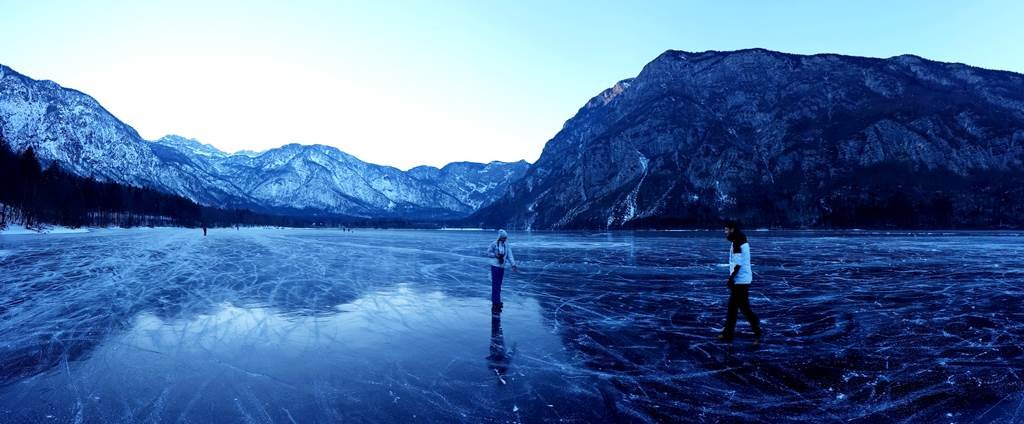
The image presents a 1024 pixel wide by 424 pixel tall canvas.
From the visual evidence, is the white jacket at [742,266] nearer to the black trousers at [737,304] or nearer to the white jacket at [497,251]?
the black trousers at [737,304]

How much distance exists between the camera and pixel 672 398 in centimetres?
581

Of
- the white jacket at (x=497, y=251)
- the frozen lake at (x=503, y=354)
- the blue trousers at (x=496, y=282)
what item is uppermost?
the white jacket at (x=497, y=251)

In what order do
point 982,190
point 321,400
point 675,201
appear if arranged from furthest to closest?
point 675,201 < point 982,190 < point 321,400

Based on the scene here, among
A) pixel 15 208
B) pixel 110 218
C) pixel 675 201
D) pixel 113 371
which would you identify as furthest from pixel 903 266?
pixel 675 201

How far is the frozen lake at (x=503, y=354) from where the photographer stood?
216 inches

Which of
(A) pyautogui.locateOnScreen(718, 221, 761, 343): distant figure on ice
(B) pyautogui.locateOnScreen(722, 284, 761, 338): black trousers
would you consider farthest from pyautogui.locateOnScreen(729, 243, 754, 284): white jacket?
(B) pyautogui.locateOnScreen(722, 284, 761, 338): black trousers

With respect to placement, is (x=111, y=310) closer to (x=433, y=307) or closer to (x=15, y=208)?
(x=433, y=307)

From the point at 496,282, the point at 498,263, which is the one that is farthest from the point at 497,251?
the point at 496,282

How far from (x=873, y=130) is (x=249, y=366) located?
232m

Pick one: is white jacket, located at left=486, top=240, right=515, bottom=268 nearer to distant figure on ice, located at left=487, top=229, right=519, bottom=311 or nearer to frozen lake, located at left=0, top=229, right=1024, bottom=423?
distant figure on ice, located at left=487, top=229, right=519, bottom=311

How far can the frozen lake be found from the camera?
548 cm

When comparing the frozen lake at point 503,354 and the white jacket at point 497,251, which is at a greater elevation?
the white jacket at point 497,251

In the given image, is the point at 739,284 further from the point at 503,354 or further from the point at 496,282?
the point at 496,282

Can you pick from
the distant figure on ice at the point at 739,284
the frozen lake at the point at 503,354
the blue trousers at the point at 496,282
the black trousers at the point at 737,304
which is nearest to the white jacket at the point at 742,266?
the distant figure on ice at the point at 739,284
